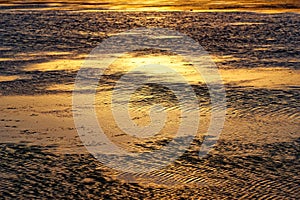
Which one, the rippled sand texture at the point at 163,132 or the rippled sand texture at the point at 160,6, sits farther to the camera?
the rippled sand texture at the point at 160,6

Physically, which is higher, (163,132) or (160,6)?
(160,6)

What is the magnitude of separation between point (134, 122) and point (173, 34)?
9.99 metres

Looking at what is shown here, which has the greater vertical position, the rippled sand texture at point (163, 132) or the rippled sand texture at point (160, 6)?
the rippled sand texture at point (160, 6)

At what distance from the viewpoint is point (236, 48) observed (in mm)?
15195

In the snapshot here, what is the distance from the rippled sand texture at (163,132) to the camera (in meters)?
6.14

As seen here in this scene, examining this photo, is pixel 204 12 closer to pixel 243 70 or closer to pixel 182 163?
pixel 243 70

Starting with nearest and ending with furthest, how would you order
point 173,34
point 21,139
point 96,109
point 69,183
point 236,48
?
Result: 1. point 69,183
2. point 21,139
3. point 96,109
4. point 236,48
5. point 173,34

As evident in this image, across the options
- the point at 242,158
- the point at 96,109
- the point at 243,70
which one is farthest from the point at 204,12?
the point at 242,158

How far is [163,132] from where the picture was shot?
26.2ft

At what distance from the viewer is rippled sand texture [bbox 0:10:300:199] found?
20.2 feet

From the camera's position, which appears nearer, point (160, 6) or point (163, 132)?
point (163, 132)

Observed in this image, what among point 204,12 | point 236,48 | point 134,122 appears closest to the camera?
point 134,122

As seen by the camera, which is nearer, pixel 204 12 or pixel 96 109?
pixel 96 109

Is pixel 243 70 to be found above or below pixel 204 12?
below
